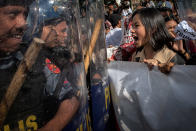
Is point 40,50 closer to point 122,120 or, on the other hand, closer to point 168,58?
point 122,120

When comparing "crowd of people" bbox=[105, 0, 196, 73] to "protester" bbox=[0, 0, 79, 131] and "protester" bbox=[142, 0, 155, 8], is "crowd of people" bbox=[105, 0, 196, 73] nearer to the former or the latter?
"protester" bbox=[0, 0, 79, 131]

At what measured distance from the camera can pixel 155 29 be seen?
1.81m

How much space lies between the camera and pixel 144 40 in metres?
1.88

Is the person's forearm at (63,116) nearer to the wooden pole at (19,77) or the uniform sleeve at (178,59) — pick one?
Result: the wooden pole at (19,77)

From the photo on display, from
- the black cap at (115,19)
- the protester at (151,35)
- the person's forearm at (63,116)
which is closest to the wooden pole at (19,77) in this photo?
the person's forearm at (63,116)

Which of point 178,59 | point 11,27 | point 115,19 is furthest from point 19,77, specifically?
point 115,19

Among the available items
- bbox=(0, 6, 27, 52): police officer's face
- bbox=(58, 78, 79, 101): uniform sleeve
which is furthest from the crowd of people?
bbox=(0, 6, 27, 52): police officer's face

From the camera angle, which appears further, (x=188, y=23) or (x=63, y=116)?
(x=188, y=23)

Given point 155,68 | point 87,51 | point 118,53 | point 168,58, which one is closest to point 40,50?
point 87,51

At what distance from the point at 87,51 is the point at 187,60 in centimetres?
110

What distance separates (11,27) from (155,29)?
1675mm

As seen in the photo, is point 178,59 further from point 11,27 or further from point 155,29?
point 11,27

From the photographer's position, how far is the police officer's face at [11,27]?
0.52 meters

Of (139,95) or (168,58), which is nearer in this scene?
(139,95)
